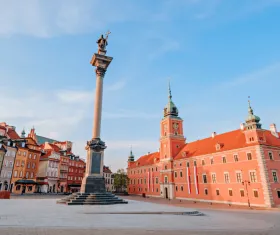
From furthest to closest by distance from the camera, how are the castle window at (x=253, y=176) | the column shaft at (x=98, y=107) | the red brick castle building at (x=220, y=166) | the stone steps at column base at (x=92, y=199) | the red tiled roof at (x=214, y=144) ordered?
the red tiled roof at (x=214, y=144)
the castle window at (x=253, y=176)
the red brick castle building at (x=220, y=166)
the column shaft at (x=98, y=107)
the stone steps at column base at (x=92, y=199)

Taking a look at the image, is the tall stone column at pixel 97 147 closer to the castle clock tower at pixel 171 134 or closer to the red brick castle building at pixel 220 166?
the red brick castle building at pixel 220 166

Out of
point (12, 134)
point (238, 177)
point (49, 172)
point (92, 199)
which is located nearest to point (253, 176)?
point (238, 177)

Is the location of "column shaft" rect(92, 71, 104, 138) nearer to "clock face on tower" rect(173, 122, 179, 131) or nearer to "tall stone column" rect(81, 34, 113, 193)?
"tall stone column" rect(81, 34, 113, 193)

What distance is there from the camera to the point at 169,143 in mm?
62344

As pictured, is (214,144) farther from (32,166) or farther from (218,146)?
(32,166)

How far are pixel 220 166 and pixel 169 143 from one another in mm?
19315

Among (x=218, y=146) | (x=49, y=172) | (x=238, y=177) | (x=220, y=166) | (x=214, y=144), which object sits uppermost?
(x=214, y=144)

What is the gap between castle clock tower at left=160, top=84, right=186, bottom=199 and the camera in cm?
5989

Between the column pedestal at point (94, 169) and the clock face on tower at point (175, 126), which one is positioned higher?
the clock face on tower at point (175, 126)

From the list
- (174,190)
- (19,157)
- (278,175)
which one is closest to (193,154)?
(174,190)

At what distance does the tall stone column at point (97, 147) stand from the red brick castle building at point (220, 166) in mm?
29186

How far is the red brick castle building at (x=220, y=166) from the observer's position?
1485 inches

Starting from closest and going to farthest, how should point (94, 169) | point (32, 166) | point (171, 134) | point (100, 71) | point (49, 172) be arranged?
1. point (94, 169)
2. point (100, 71)
3. point (32, 166)
4. point (171, 134)
5. point (49, 172)

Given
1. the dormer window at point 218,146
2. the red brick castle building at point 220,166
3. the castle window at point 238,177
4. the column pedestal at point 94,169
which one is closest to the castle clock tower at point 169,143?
the red brick castle building at point 220,166
